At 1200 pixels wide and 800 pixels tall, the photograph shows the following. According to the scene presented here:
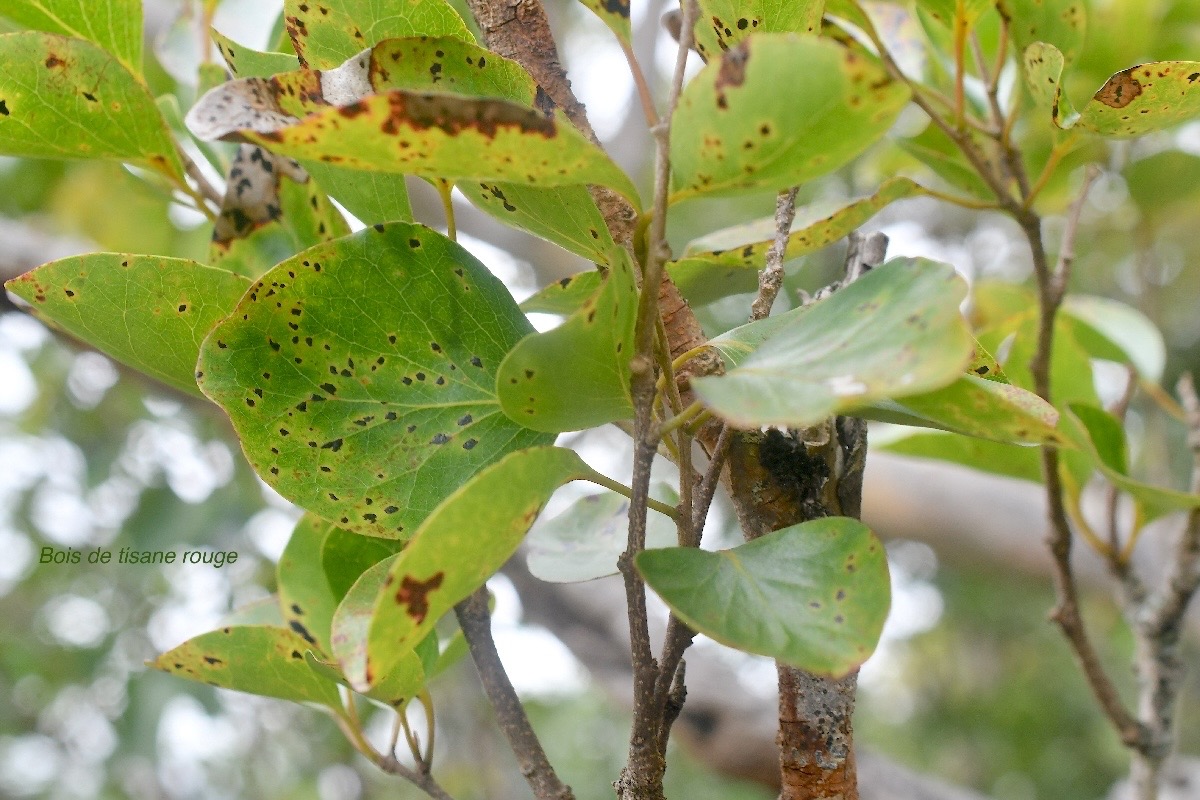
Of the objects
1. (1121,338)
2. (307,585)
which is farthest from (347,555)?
(1121,338)

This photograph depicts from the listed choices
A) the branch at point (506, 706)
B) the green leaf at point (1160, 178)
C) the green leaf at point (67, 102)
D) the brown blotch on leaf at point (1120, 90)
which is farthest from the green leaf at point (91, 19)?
the green leaf at point (1160, 178)

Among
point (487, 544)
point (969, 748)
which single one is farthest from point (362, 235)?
point (969, 748)

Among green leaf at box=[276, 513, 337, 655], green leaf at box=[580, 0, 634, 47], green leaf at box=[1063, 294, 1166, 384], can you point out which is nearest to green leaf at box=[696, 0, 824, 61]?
green leaf at box=[580, 0, 634, 47]

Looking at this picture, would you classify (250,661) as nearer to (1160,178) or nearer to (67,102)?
(67,102)

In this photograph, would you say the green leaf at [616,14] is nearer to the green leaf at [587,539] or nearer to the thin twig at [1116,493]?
the green leaf at [587,539]

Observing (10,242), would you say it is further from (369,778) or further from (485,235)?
(369,778)

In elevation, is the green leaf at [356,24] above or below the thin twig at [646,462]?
above
